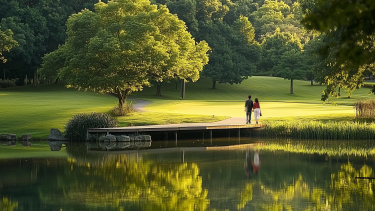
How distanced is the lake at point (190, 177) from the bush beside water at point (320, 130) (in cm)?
193

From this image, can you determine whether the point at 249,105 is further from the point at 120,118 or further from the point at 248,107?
the point at 120,118

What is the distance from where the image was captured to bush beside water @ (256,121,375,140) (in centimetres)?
4081

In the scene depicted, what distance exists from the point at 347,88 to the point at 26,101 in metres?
31.1

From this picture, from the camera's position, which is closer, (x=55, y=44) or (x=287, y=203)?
(x=287, y=203)

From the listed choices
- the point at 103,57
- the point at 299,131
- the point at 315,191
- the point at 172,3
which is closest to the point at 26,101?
the point at 103,57

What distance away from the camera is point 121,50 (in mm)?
49594

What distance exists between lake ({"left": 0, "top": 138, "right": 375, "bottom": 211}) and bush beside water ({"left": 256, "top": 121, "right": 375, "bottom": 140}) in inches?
75.8

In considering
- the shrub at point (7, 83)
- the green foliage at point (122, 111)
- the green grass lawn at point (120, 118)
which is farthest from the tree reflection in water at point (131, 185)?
the shrub at point (7, 83)

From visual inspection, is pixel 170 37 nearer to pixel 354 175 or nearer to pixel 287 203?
pixel 354 175

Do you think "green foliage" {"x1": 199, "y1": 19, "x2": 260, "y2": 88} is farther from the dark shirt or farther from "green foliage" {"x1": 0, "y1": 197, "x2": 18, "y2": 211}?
"green foliage" {"x1": 0, "y1": 197, "x2": 18, "y2": 211}

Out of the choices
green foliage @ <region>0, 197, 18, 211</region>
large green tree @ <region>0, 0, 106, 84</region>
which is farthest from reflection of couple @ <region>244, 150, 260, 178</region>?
large green tree @ <region>0, 0, 106, 84</region>

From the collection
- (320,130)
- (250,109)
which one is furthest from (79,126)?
(320,130)

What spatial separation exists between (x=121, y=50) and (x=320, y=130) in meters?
17.3

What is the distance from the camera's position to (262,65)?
121 m
